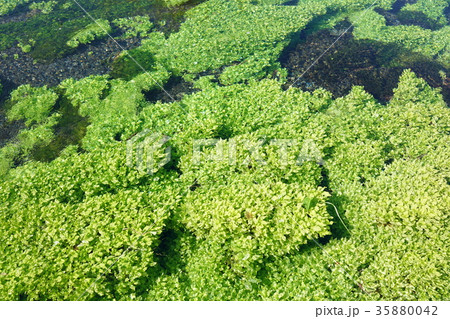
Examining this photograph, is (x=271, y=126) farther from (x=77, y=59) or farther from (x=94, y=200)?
(x=77, y=59)

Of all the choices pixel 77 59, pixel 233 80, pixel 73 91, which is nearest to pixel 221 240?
Result: pixel 233 80

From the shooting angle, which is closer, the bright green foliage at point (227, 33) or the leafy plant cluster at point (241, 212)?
the leafy plant cluster at point (241, 212)

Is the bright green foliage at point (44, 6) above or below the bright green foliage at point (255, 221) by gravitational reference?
above

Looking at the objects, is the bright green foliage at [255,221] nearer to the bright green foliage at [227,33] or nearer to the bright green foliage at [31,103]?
the bright green foliage at [227,33]

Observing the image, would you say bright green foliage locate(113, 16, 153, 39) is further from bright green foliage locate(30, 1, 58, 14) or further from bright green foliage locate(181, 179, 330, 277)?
bright green foliage locate(181, 179, 330, 277)

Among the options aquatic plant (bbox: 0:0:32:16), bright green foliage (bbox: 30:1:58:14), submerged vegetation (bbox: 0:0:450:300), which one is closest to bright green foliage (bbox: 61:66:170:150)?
submerged vegetation (bbox: 0:0:450:300)

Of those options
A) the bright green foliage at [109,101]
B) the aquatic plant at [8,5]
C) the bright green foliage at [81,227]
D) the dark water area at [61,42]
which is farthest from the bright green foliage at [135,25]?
the bright green foliage at [81,227]
